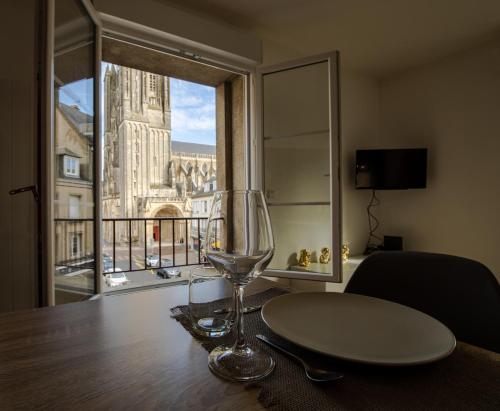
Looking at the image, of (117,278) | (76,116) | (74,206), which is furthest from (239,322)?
(117,278)

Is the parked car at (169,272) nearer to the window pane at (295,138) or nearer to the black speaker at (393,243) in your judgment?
the window pane at (295,138)

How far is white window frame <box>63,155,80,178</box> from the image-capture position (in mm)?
1667

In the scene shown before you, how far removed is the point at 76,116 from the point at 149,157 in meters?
10.3

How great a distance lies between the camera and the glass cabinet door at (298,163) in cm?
246

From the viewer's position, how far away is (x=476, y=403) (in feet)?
1.11

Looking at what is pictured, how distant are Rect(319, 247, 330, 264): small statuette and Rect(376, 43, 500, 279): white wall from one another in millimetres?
1248

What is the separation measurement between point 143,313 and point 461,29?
3.24 m

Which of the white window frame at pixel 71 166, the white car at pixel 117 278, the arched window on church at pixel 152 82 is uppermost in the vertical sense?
the arched window on church at pixel 152 82

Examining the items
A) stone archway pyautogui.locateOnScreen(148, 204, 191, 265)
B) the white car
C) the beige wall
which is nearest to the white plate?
the beige wall

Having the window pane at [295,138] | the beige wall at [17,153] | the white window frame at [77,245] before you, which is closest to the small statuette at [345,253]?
the window pane at [295,138]

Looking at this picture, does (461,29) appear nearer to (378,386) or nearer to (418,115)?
(418,115)

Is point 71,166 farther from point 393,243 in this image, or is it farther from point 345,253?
point 393,243

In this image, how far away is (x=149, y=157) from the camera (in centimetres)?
1159

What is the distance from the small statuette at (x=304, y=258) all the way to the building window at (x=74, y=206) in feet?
5.93
